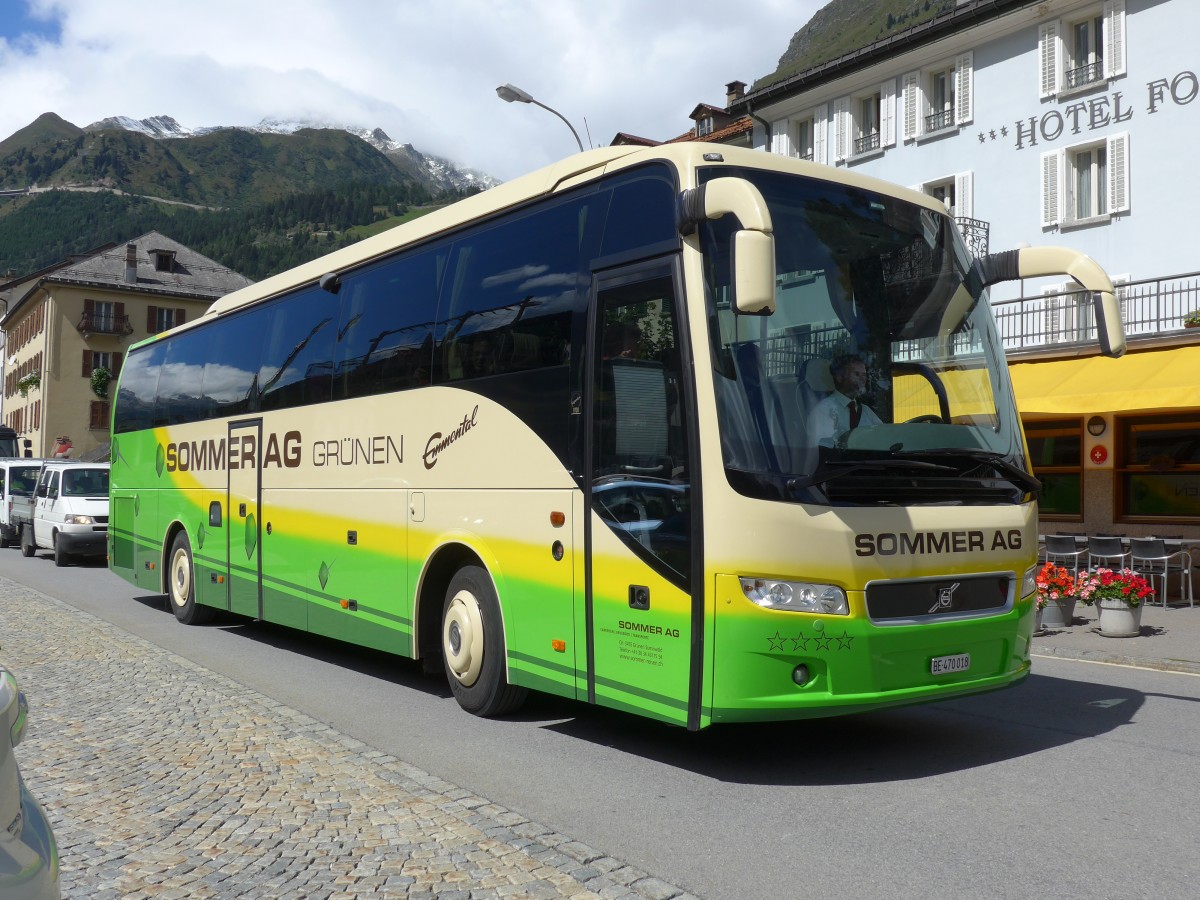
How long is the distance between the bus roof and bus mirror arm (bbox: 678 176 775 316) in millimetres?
568

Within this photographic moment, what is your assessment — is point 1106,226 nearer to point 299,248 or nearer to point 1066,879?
point 1066,879

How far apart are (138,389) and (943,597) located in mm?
12437

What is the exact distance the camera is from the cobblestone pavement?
466 centimetres

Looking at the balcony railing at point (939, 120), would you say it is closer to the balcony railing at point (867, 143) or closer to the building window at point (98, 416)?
the balcony railing at point (867, 143)

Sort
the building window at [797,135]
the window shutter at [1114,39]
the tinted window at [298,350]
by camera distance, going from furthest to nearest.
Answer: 1. the building window at [797,135]
2. the window shutter at [1114,39]
3. the tinted window at [298,350]

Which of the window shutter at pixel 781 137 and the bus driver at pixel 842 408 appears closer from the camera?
the bus driver at pixel 842 408

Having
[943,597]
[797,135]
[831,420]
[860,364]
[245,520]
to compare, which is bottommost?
[943,597]

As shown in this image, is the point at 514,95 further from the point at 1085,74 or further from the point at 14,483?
the point at 14,483

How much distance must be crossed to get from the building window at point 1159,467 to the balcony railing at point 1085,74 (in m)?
9.74

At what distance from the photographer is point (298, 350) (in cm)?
1106

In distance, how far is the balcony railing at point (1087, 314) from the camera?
62.0 ft

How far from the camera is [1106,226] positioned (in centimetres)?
2473

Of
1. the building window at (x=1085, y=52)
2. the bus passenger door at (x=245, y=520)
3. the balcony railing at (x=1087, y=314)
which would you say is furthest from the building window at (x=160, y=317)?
the bus passenger door at (x=245, y=520)

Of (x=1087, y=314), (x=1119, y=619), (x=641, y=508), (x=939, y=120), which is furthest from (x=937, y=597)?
(x=939, y=120)
